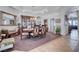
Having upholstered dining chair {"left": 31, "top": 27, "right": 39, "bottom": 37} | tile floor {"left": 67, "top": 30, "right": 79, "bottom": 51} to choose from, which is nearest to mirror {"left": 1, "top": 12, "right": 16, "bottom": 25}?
upholstered dining chair {"left": 31, "top": 27, "right": 39, "bottom": 37}

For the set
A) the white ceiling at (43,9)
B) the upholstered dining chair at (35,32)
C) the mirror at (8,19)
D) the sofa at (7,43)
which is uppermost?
the white ceiling at (43,9)

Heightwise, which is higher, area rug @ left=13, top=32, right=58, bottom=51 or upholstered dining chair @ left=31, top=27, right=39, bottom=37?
upholstered dining chair @ left=31, top=27, right=39, bottom=37

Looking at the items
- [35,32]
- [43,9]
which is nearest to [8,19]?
[35,32]

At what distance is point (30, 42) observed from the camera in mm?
2352

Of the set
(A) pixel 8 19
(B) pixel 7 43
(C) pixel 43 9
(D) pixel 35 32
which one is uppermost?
(C) pixel 43 9

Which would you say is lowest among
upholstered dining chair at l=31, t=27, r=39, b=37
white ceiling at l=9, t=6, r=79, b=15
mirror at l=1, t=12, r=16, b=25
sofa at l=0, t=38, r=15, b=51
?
sofa at l=0, t=38, r=15, b=51

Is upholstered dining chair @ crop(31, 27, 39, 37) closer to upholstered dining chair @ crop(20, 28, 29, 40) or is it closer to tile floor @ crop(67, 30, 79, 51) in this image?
upholstered dining chair @ crop(20, 28, 29, 40)

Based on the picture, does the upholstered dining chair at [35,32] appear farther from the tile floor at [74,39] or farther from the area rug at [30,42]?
the tile floor at [74,39]

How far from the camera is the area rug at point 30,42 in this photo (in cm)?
232

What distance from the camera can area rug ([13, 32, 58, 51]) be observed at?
7.60 ft

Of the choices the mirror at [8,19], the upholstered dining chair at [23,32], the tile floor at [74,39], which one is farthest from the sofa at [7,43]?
the tile floor at [74,39]

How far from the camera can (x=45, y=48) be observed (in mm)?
2338

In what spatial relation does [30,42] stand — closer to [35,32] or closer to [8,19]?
[35,32]
